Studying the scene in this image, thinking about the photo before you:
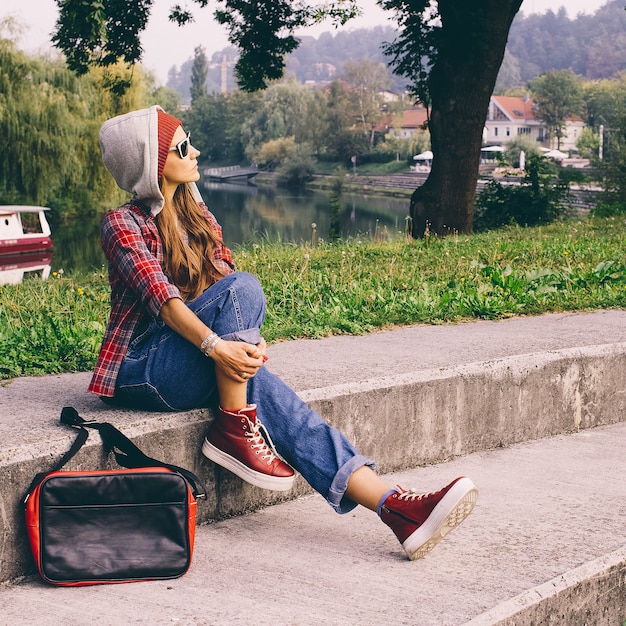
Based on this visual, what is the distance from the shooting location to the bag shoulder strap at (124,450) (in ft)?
8.76

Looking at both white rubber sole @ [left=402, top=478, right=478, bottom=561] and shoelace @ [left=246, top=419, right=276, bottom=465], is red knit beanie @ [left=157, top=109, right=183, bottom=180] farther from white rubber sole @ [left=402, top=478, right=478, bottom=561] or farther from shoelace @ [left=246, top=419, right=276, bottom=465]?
white rubber sole @ [left=402, top=478, right=478, bottom=561]

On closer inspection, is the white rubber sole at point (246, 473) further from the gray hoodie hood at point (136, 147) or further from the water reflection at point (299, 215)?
the water reflection at point (299, 215)

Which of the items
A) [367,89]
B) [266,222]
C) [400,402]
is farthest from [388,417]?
[367,89]

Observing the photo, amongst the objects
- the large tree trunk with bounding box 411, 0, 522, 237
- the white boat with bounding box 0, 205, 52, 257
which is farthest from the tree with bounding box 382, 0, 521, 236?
the white boat with bounding box 0, 205, 52, 257

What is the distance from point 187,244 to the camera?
10.4ft

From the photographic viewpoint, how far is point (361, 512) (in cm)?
320

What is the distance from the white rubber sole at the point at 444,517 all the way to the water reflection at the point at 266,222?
853cm

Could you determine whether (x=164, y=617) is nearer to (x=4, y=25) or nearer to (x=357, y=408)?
(x=357, y=408)

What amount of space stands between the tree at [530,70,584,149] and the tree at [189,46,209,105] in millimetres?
53240

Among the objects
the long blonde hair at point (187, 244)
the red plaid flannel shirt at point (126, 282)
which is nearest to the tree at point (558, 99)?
the long blonde hair at point (187, 244)

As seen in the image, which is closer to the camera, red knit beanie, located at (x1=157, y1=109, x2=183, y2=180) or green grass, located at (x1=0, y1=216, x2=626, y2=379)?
red knit beanie, located at (x1=157, y1=109, x2=183, y2=180)

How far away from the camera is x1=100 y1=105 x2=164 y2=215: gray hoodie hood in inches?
118

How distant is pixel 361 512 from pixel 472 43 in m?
10.8

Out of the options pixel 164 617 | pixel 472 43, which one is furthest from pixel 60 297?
pixel 472 43
